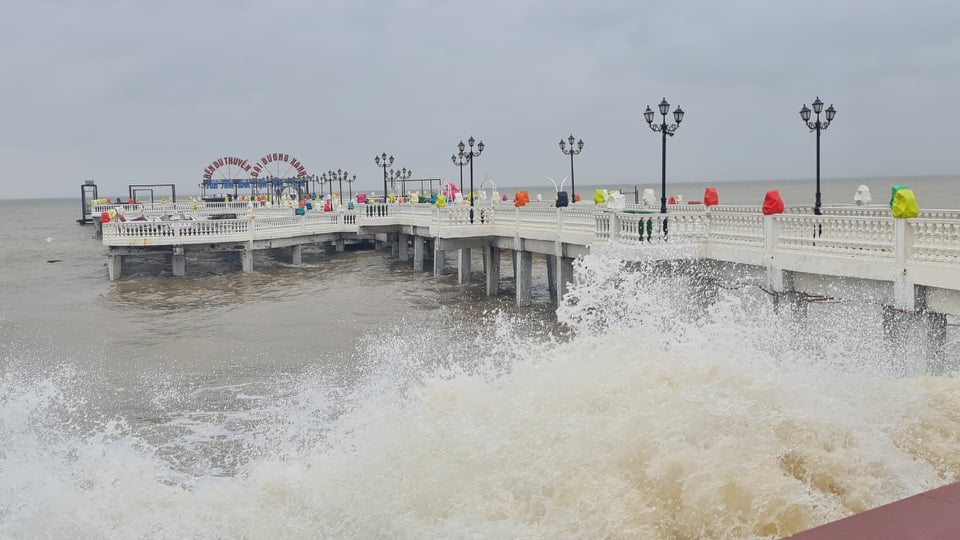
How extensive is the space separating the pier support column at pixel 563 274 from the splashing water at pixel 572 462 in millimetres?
11658

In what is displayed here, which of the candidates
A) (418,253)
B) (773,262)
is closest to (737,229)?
(773,262)

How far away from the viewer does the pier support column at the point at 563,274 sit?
2303 cm

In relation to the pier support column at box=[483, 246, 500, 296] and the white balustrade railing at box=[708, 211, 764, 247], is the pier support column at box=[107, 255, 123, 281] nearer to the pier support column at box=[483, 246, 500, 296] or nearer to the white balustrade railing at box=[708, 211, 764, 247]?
the pier support column at box=[483, 246, 500, 296]

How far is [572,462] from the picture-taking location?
7285 mm

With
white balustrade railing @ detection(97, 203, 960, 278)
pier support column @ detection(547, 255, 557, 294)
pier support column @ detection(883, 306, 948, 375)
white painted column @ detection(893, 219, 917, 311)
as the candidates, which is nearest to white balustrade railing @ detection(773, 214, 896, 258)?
white balustrade railing @ detection(97, 203, 960, 278)

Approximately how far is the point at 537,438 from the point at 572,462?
649 millimetres

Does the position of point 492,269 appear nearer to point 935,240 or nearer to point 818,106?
point 818,106

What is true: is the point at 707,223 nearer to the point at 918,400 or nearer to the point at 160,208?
the point at 918,400

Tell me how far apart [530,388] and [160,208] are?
60.3m

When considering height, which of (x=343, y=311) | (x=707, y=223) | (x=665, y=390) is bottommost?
(x=343, y=311)

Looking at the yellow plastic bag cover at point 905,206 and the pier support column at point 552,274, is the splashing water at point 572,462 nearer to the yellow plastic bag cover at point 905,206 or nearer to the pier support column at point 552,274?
the yellow plastic bag cover at point 905,206

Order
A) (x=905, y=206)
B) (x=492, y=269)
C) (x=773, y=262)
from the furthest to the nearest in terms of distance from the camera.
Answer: (x=492, y=269)
(x=773, y=262)
(x=905, y=206)

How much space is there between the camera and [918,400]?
8492 millimetres

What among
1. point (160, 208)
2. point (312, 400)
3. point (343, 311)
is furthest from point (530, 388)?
point (160, 208)
